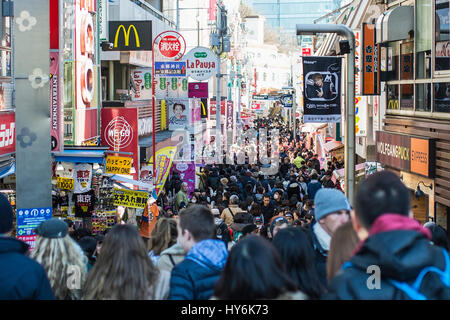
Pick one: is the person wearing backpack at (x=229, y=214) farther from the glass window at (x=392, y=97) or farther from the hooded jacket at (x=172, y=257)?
the hooded jacket at (x=172, y=257)

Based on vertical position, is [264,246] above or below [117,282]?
above

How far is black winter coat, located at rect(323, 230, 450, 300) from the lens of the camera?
3.07m

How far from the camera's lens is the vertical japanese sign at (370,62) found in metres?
16.4

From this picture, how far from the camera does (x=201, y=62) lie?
26297 millimetres

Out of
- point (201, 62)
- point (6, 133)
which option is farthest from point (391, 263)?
point (201, 62)

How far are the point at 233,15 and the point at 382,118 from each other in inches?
2129

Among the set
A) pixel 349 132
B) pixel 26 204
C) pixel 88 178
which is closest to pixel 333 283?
pixel 26 204

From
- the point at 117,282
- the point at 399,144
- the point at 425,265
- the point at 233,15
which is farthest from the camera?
the point at 233,15

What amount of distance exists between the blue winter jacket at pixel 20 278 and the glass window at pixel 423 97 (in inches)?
497

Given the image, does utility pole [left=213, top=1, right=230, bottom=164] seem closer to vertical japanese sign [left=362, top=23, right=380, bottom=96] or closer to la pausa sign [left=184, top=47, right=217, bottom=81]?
la pausa sign [left=184, top=47, right=217, bottom=81]

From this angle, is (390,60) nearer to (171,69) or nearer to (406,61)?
(406,61)

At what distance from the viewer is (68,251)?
15.9ft

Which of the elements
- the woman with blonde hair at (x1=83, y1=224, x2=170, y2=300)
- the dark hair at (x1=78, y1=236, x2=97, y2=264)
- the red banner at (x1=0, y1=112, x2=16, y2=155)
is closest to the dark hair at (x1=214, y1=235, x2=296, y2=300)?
the woman with blonde hair at (x1=83, y1=224, x2=170, y2=300)
